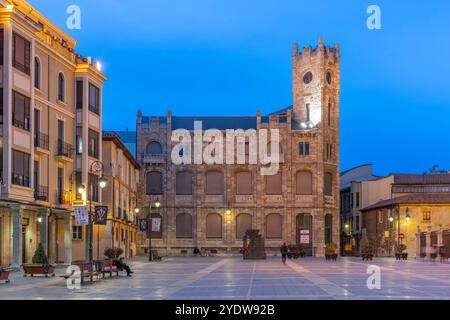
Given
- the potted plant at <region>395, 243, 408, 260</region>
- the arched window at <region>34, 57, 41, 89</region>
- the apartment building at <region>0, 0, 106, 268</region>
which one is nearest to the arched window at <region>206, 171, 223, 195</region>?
the potted plant at <region>395, 243, 408, 260</region>

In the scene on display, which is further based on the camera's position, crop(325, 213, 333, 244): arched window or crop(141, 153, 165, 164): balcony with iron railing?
crop(325, 213, 333, 244): arched window

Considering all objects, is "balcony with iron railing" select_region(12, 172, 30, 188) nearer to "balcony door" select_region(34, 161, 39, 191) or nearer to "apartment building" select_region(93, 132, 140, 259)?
"balcony door" select_region(34, 161, 39, 191)

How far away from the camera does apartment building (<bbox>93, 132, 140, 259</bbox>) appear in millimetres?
67938

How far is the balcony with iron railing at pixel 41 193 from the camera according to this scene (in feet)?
167

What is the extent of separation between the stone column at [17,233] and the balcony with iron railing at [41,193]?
257cm

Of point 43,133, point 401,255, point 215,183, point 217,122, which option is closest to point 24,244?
point 43,133

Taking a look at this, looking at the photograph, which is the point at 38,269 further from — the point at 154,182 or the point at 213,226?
the point at 213,226

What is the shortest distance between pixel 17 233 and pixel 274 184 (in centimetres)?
5658

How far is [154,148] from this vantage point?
102 m

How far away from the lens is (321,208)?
100375mm

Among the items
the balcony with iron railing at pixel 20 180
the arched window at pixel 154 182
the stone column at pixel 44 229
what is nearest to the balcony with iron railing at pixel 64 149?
the stone column at pixel 44 229

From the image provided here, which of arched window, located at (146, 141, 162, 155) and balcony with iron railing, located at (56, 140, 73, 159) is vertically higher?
arched window, located at (146, 141, 162, 155)
